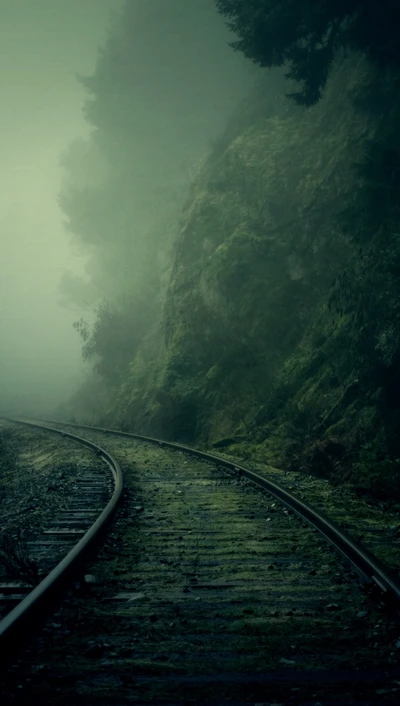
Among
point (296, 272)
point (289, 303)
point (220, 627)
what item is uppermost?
point (296, 272)

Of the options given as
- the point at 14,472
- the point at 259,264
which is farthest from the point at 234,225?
the point at 14,472

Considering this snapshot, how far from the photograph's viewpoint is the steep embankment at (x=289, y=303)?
42.0ft

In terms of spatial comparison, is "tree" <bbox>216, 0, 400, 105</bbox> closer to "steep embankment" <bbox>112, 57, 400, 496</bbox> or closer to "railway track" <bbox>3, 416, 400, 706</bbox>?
"steep embankment" <bbox>112, 57, 400, 496</bbox>

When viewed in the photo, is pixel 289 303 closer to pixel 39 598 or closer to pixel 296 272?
pixel 296 272

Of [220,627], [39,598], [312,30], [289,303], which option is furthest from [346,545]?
[289,303]

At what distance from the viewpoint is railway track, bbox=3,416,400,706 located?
2.94 metres

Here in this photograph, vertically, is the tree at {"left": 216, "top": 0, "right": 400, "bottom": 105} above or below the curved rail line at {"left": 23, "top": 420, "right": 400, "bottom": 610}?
above

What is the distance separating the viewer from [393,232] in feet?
43.0

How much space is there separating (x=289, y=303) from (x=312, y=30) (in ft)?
30.4

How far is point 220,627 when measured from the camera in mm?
3764

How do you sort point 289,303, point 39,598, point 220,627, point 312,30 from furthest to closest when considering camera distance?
point 289,303
point 312,30
point 39,598
point 220,627

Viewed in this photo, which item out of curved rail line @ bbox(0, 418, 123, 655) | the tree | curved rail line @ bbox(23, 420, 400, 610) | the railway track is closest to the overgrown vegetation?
the tree

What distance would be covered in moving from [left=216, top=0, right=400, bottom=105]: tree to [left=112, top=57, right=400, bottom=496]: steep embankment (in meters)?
2.23

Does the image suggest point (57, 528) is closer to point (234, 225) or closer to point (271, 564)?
point (271, 564)
